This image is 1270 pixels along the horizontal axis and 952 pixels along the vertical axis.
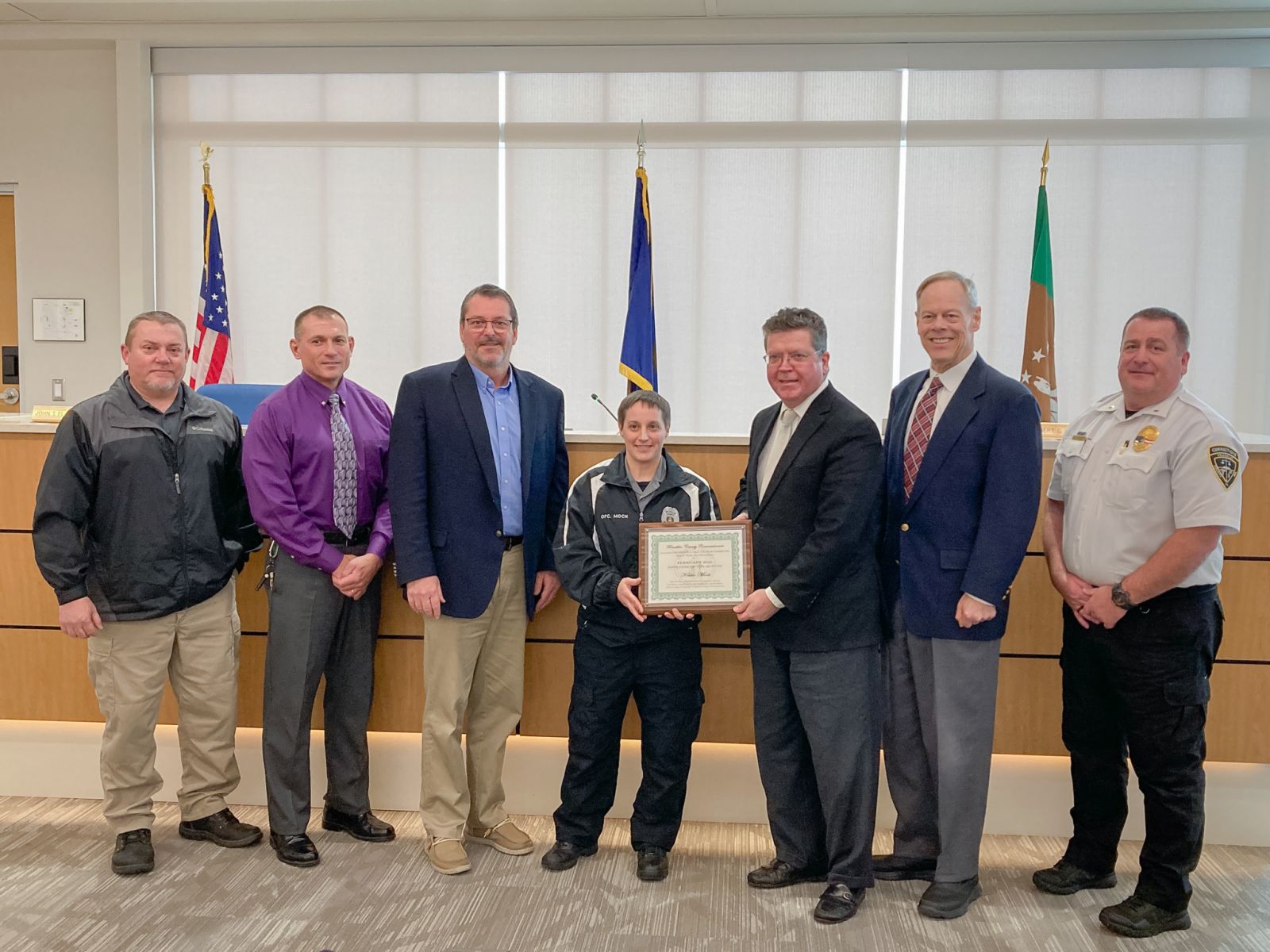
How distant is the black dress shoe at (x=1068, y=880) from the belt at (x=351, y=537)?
2382 millimetres

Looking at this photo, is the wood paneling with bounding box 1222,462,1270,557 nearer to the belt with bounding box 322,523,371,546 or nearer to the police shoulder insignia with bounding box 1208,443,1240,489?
the police shoulder insignia with bounding box 1208,443,1240,489

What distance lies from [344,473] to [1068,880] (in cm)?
259

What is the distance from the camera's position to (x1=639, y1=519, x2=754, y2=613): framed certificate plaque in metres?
2.69

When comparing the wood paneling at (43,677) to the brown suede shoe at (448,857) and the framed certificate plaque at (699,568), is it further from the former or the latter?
the framed certificate plaque at (699,568)

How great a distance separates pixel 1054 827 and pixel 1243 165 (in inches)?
179

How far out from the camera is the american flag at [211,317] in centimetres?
575

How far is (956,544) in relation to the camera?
2600 millimetres

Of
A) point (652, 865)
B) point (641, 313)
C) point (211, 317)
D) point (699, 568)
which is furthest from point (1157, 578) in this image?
point (211, 317)

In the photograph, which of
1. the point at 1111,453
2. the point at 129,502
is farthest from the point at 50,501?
the point at 1111,453

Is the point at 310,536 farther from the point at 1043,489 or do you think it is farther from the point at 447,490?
the point at 1043,489

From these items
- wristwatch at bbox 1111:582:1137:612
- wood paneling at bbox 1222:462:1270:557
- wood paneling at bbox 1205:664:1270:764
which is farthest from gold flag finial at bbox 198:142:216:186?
wood paneling at bbox 1205:664:1270:764

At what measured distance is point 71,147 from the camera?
5988 mm

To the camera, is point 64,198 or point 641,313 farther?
point 64,198

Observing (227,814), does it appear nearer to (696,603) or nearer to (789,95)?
(696,603)
